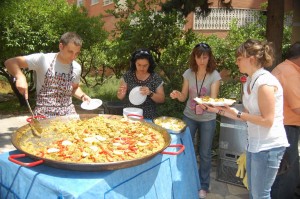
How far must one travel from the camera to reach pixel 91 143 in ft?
6.57

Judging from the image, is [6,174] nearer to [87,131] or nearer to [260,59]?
[87,131]

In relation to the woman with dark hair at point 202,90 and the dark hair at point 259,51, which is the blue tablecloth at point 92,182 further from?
the dark hair at point 259,51

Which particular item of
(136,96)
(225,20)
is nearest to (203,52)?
(136,96)

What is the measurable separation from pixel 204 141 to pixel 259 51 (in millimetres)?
1318

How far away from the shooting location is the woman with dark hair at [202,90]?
3045mm

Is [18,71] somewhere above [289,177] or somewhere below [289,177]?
A: above

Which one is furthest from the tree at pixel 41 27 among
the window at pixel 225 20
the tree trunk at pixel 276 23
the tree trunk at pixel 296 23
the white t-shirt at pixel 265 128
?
the window at pixel 225 20

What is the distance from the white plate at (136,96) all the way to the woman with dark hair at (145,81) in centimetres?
16

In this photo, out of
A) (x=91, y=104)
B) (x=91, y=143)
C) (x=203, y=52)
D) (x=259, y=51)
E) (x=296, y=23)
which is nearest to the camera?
(x=91, y=143)

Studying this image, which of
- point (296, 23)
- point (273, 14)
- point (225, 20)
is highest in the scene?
point (225, 20)

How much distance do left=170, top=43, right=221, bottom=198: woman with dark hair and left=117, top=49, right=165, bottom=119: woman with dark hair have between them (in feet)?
0.77

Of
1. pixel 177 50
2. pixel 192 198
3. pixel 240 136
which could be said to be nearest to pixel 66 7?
pixel 177 50

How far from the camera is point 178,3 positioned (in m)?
5.00

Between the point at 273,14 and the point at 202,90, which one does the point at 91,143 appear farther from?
the point at 273,14
